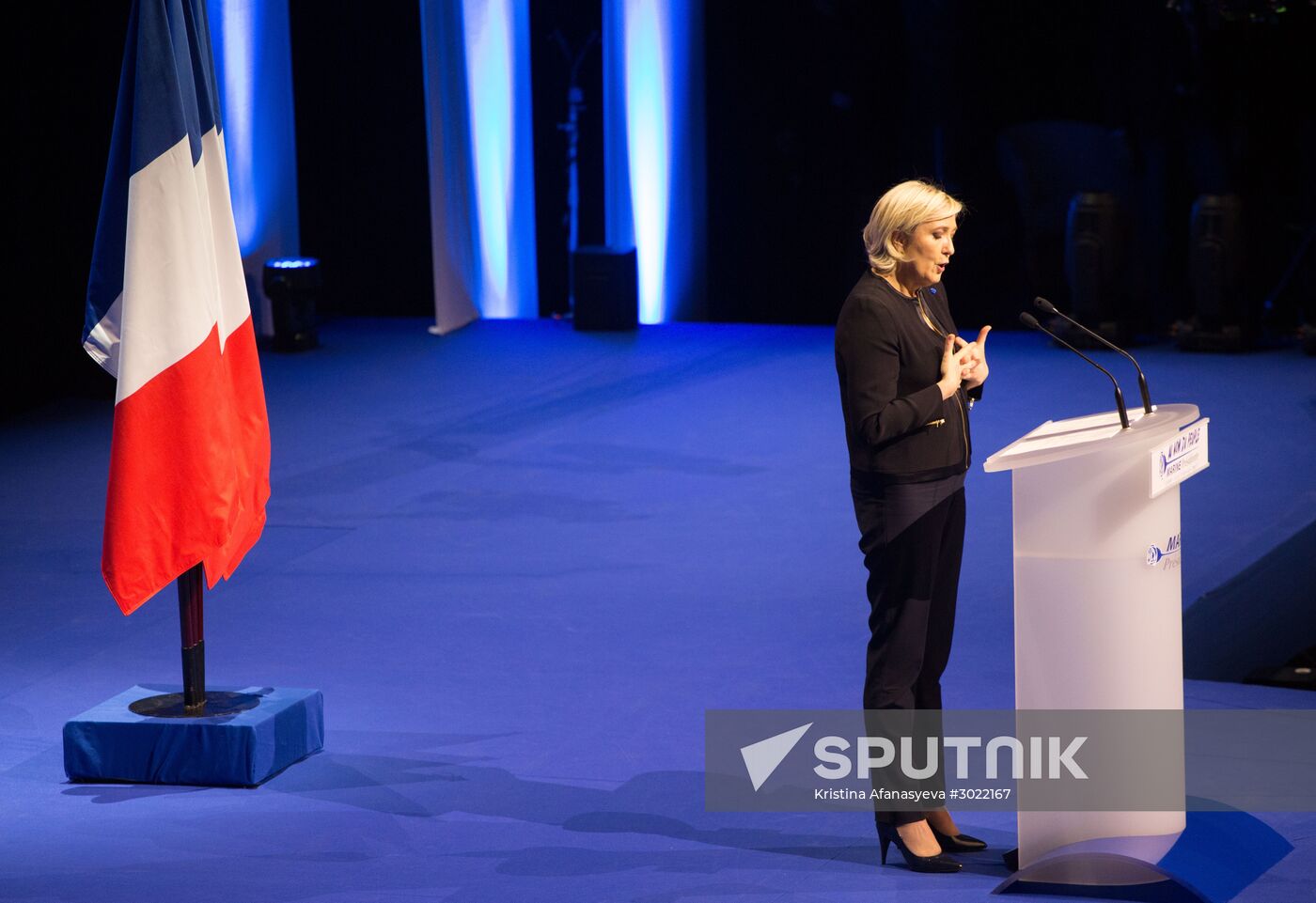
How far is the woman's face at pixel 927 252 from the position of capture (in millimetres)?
3369

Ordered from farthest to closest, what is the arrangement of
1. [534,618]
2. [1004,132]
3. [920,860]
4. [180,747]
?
1. [1004,132]
2. [534,618]
3. [180,747]
4. [920,860]

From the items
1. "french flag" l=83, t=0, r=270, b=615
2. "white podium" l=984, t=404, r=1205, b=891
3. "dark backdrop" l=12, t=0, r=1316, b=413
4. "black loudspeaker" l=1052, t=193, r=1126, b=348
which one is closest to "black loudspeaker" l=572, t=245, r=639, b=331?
"dark backdrop" l=12, t=0, r=1316, b=413

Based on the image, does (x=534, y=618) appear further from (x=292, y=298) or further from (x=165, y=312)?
(x=292, y=298)

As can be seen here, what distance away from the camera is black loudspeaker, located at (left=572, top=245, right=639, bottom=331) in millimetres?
10969

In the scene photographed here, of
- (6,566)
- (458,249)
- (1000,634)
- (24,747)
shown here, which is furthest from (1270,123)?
(24,747)

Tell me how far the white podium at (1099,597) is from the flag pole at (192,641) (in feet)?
6.60

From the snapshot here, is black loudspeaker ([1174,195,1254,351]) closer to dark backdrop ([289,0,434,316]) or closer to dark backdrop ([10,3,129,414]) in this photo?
dark backdrop ([289,0,434,316])

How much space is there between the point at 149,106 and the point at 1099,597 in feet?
7.77

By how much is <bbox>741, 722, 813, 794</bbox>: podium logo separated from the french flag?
4.40ft

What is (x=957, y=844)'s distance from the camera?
3.54 m

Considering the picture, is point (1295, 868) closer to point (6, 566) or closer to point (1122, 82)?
point (6, 566)

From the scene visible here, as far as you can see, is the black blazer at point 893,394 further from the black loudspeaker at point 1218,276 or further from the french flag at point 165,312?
the black loudspeaker at point 1218,276

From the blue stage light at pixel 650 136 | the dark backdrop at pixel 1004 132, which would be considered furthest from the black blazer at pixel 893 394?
the blue stage light at pixel 650 136

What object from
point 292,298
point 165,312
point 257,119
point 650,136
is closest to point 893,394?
point 165,312
